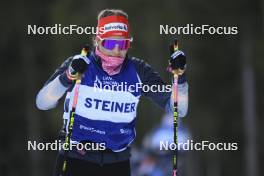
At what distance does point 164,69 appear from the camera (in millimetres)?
25500

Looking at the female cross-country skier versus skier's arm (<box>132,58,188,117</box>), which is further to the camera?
skier's arm (<box>132,58,188,117</box>)

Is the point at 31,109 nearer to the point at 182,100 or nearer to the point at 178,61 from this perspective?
the point at 182,100

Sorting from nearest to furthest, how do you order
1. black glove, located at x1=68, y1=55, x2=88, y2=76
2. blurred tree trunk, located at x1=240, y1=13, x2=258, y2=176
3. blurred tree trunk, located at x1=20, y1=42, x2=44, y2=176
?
black glove, located at x1=68, y1=55, x2=88, y2=76 < blurred tree trunk, located at x1=240, y1=13, x2=258, y2=176 < blurred tree trunk, located at x1=20, y1=42, x2=44, y2=176

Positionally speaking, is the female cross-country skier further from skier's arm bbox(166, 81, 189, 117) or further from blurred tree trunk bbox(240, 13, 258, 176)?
blurred tree trunk bbox(240, 13, 258, 176)

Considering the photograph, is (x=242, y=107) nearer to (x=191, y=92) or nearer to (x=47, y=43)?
(x=191, y=92)

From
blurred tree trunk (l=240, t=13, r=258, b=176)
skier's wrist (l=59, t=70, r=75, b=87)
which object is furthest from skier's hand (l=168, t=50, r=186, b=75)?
blurred tree trunk (l=240, t=13, r=258, b=176)

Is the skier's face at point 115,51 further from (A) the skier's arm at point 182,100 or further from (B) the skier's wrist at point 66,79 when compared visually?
(A) the skier's arm at point 182,100

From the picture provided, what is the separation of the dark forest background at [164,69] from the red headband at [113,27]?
725 inches

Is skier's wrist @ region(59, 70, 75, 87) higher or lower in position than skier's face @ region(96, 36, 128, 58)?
lower

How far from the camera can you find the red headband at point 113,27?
633 cm

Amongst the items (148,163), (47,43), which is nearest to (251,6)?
(47,43)

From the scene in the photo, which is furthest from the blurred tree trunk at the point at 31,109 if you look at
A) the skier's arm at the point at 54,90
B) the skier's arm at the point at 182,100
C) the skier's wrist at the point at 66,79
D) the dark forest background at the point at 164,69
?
the skier's wrist at the point at 66,79

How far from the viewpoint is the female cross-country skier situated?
20.0 feet

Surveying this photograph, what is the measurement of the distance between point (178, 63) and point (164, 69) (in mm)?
19219
